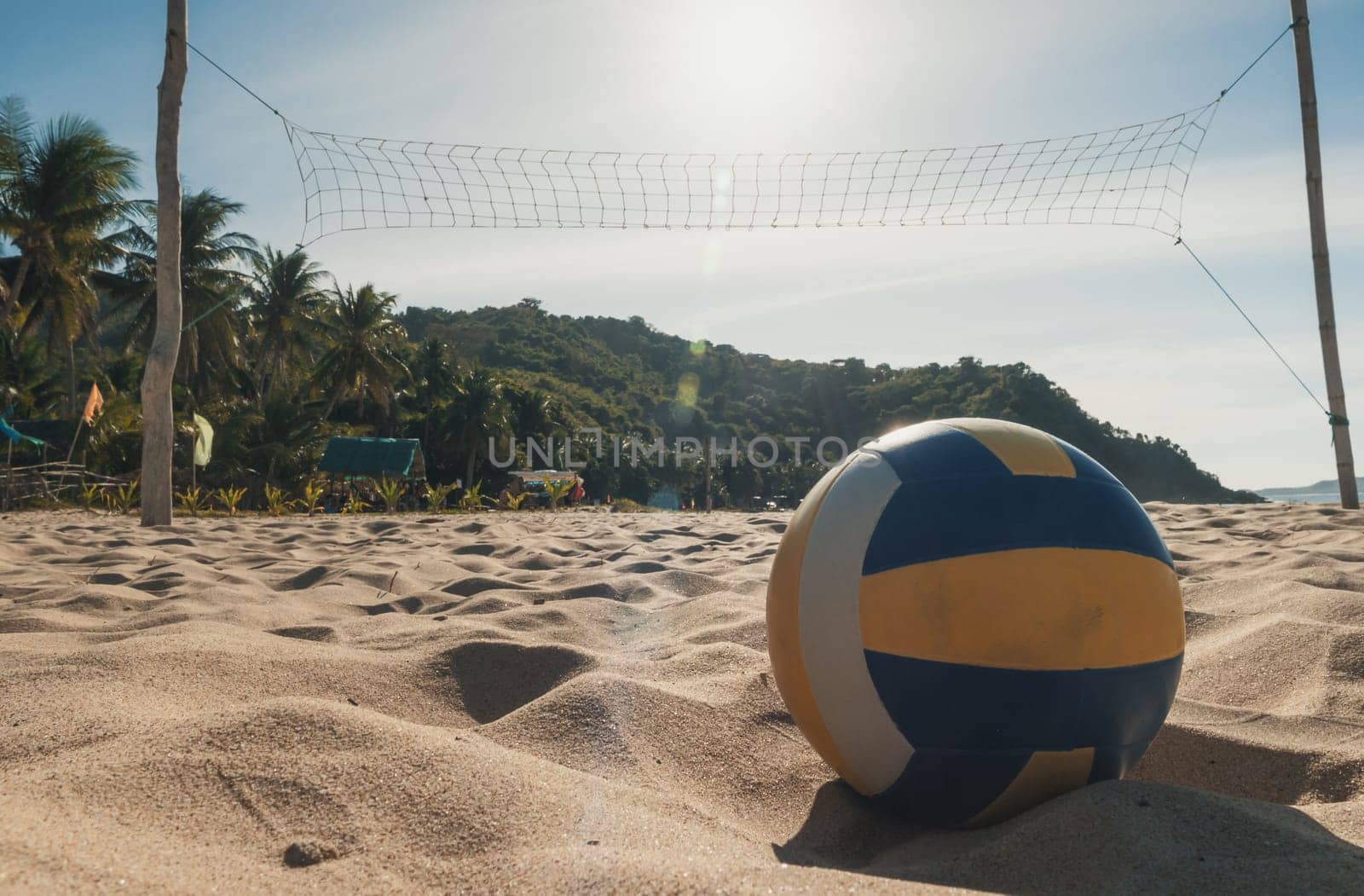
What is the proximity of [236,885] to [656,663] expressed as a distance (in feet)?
5.92

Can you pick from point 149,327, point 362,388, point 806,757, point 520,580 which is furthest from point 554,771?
point 362,388

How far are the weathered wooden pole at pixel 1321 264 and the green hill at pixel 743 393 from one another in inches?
1462

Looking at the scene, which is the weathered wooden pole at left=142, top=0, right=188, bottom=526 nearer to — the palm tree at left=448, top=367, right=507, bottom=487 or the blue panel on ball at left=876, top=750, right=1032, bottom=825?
the blue panel on ball at left=876, top=750, right=1032, bottom=825

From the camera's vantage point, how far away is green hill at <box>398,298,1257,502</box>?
50.2 m

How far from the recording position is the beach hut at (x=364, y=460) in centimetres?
2731

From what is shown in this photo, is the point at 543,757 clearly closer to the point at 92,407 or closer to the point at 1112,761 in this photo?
the point at 1112,761

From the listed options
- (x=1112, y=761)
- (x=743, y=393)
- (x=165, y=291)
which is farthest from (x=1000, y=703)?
(x=743, y=393)

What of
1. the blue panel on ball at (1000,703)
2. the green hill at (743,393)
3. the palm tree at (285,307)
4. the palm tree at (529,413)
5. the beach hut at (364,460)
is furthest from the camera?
the green hill at (743,393)

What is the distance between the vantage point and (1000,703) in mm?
1873

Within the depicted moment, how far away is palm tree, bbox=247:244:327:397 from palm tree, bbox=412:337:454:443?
641 centimetres

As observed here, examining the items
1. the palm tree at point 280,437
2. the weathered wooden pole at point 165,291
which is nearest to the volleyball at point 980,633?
the weathered wooden pole at point 165,291

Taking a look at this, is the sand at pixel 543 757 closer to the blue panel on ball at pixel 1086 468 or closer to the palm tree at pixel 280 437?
the blue panel on ball at pixel 1086 468

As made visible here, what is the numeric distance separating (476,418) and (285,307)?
877cm

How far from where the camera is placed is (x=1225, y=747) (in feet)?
7.63
